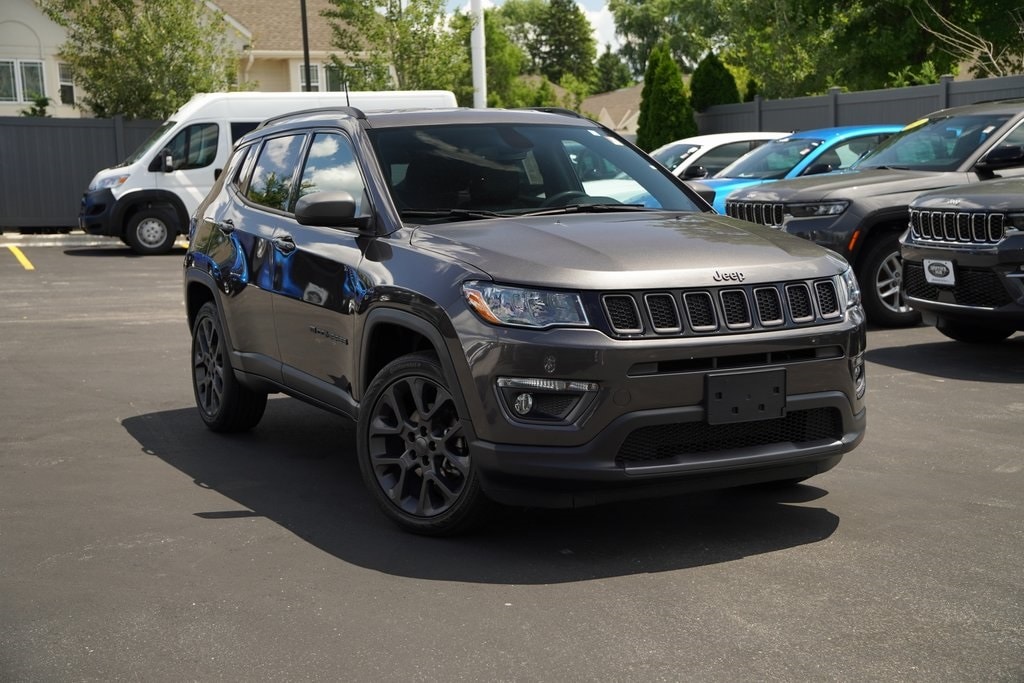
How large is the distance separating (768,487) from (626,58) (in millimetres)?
95563

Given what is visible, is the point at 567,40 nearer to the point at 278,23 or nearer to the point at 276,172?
the point at 278,23

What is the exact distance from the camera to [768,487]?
6.26 meters

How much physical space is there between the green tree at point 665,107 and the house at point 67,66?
11.0 metres

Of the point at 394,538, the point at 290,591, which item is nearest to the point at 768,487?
the point at 394,538

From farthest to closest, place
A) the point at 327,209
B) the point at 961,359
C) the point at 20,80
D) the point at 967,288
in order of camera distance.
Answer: the point at 20,80 → the point at 961,359 → the point at 967,288 → the point at 327,209

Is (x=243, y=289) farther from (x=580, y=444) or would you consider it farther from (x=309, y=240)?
(x=580, y=444)

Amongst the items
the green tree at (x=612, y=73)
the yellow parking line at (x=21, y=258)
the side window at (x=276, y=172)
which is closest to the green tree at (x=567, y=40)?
the green tree at (x=612, y=73)

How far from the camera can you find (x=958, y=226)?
9.47 meters

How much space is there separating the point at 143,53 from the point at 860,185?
64.9 feet

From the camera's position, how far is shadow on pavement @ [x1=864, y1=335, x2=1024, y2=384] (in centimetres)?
930

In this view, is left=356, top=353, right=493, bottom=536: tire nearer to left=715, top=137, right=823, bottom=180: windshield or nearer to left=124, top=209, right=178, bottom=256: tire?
left=715, top=137, right=823, bottom=180: windshield

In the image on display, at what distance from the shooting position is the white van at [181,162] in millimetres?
21953

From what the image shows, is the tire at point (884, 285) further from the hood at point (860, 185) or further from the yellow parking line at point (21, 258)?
the yellow parking line at point (21, 258)

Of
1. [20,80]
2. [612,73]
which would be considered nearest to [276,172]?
[20,80]
